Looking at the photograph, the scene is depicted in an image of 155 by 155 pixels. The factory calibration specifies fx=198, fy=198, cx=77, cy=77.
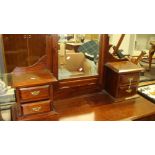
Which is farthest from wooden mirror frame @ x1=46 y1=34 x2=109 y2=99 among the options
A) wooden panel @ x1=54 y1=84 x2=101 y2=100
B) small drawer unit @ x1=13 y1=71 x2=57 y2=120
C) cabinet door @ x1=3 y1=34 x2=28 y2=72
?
cabinet door @ x1=3 y1=34 x2=28 y2=72

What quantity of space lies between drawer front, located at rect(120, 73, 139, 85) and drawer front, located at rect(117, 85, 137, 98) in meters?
0.04

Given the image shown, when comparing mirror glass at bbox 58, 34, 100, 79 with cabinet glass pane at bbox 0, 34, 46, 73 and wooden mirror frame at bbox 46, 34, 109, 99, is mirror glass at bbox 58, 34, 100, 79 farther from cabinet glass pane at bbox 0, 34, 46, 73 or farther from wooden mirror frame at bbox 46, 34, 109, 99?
cabinet glass pane at bbox 0, 34, 46, 73

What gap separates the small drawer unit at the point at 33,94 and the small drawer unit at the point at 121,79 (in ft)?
1.42

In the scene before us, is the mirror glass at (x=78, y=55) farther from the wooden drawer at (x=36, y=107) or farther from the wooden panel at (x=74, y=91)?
the wooden drawer at (x=36, y=107)

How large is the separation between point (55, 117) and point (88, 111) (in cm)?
21

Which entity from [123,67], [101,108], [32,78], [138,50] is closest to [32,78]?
[32,78]

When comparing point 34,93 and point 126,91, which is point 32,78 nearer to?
point 34,93

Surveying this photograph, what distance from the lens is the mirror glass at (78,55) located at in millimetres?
1157

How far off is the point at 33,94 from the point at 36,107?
3.0 inches

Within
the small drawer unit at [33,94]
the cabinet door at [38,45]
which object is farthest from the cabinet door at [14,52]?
the small drawer unit at [33,94]

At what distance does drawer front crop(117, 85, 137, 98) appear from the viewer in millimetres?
1266
